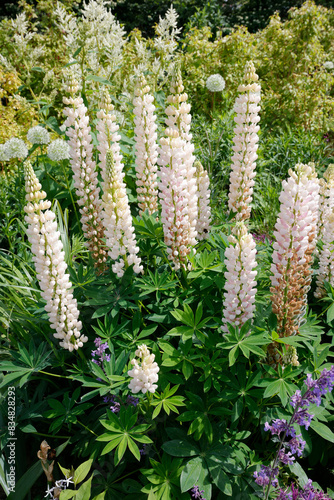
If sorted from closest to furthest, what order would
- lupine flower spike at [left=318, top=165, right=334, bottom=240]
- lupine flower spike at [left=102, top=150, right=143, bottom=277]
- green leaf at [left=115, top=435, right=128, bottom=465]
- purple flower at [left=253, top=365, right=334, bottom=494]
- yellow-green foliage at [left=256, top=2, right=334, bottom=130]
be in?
purple flower at [left=253, top=365, right=334, bottom=494] → green leaf at [left=115, top=435, right=128, bottom=465] → lupine flower spike at [left=102, top=150, right=143, bottom=277] → lupine flower spike at [left=318, top=165, right=334, bottom=240] → yellow-green foliage at [left=256, top=2, right=334, bottom=130]

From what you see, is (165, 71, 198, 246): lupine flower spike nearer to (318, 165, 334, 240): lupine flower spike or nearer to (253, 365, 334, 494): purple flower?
(318, 165, 334, 240): lupine flower spike

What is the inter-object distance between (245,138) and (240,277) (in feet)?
3.79

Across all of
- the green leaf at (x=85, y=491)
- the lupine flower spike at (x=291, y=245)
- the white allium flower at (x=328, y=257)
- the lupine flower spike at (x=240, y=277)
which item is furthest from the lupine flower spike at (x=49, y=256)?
the white allium flower at (x=328, y=257)

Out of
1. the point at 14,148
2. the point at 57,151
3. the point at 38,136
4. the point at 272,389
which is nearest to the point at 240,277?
the point at 272,389

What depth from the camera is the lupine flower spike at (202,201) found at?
2893mm

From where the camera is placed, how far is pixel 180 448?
84.5 inches

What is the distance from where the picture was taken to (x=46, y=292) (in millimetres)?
2242

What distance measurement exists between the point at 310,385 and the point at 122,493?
1.28m

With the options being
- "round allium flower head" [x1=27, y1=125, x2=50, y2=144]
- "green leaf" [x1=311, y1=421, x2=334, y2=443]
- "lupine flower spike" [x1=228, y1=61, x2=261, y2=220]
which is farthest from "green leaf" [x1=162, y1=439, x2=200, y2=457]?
"round allium flower head" [x1=27, y1=125, x2=50, y2=144]

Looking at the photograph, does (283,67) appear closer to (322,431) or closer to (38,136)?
(38,136)

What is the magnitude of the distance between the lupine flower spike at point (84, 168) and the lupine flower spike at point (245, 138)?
972 millimetres

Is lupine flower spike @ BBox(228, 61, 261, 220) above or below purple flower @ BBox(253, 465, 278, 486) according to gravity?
above

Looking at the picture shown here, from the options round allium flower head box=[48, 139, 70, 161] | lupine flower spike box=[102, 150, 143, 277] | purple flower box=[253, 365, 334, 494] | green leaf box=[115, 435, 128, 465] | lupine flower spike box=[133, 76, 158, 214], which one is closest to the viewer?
purple flower box=[253, 365, 334, 494]

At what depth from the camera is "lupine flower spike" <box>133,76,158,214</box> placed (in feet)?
8.77
